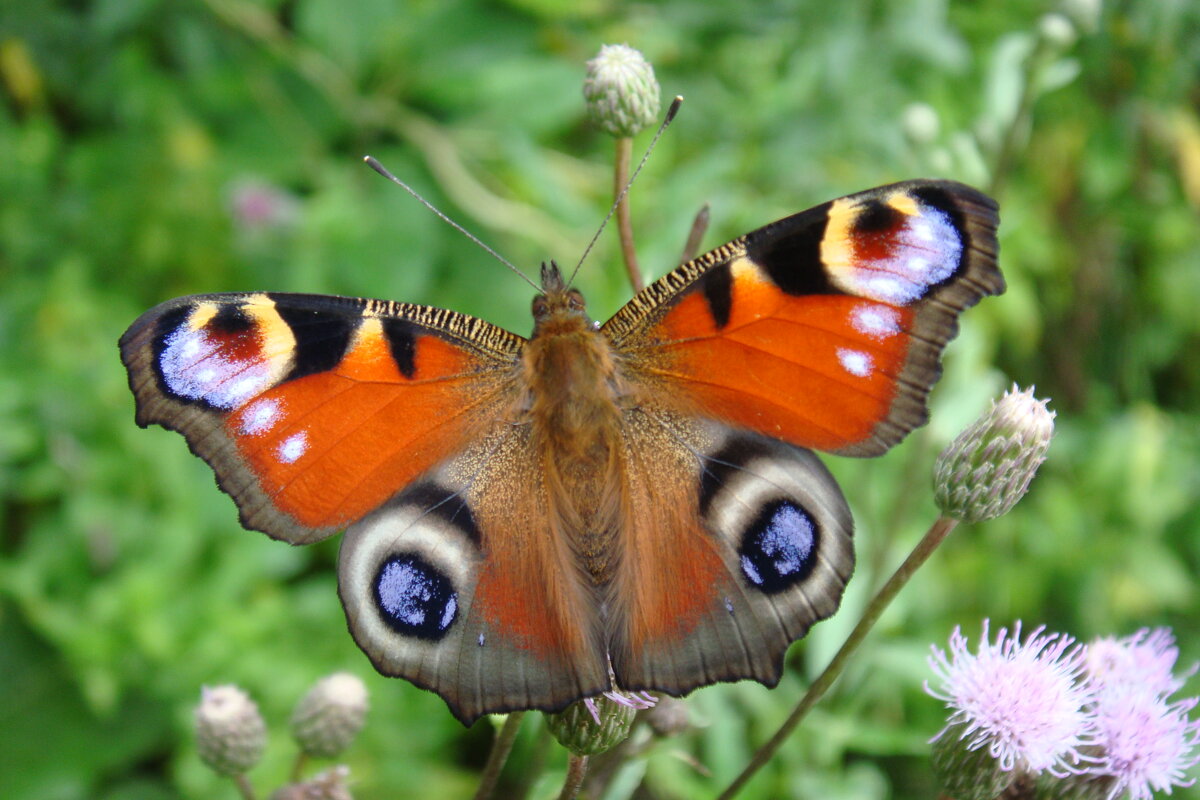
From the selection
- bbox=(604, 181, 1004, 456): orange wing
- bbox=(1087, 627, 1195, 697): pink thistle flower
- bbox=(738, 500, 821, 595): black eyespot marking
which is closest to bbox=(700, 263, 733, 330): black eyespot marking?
bbox=(604, 181, 1004, 456): orange wing

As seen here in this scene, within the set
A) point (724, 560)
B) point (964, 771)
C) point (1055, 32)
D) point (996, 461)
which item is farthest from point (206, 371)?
point (1055, 32)

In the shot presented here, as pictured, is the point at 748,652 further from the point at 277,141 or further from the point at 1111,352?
the point at 1111,352

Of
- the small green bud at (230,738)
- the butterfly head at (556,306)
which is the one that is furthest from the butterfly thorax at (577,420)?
the small green bud at (230,738)

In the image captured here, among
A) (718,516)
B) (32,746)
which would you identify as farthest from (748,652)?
(32,746)

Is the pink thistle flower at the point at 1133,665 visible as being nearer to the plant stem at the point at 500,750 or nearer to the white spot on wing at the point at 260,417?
the plant stem at the point at 500,750

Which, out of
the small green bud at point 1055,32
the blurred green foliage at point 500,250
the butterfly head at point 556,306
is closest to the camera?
the butterfly head at point 556,306

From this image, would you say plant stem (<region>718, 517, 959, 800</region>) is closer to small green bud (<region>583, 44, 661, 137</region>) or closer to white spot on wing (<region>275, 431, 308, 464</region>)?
white spot on wing (<region>275, 431, 308, 464</region>)
